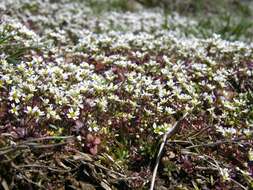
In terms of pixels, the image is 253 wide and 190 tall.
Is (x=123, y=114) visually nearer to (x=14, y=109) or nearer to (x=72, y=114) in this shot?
(x=72, y=114)

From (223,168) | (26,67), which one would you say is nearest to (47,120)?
(26,67)

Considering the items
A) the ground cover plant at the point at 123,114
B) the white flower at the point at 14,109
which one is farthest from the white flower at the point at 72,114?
the white flower at the point at 14,109

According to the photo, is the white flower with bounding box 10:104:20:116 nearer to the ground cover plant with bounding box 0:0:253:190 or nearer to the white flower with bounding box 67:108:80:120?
the ground cover plant with bounding box 0:0:253:190

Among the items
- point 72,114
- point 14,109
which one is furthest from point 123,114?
point 14,109

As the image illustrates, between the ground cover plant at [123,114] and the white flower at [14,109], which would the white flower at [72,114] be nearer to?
the ground cover plant at [123,114]

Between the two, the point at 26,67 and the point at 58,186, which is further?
the point at 26,67

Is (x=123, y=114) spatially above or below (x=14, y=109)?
below

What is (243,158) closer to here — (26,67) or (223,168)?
(223,168)

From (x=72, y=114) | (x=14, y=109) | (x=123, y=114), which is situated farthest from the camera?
(x=123, y=114)
